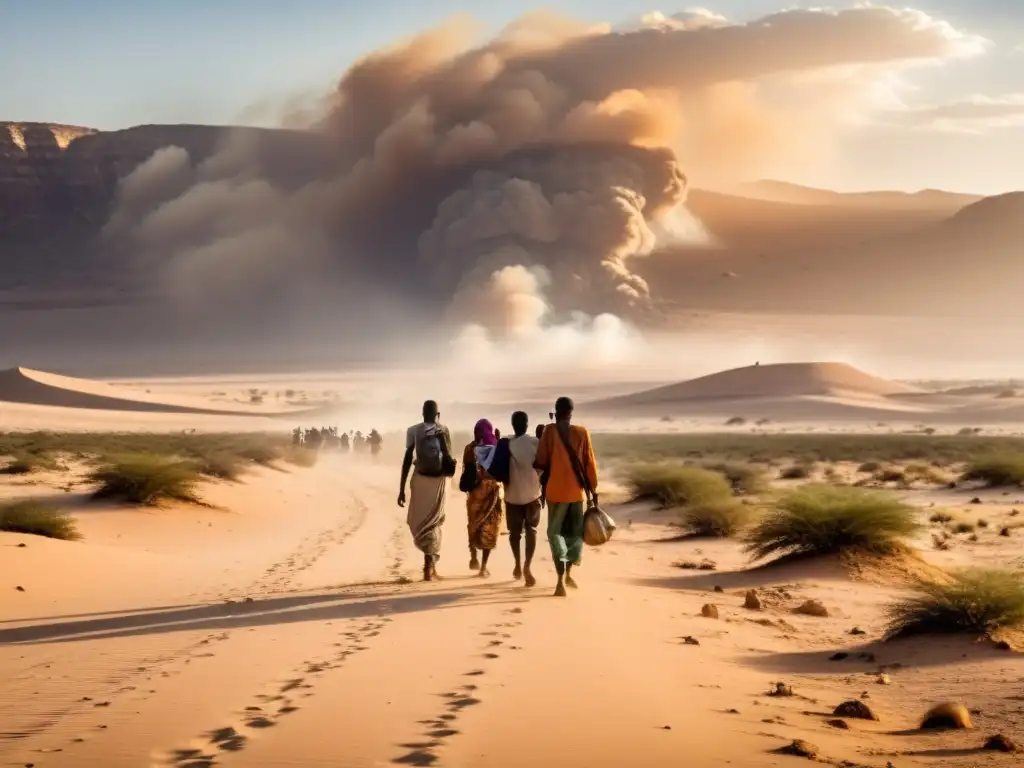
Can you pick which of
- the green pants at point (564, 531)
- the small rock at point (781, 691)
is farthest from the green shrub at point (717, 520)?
the small rock at point (781, 691)

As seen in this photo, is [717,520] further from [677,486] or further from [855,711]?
[855,711]

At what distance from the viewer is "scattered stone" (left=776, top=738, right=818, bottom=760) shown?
20.5ft

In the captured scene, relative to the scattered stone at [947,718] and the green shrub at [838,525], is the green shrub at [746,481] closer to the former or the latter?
the green shrub at [838,525]

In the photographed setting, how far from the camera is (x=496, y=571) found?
13.3 m

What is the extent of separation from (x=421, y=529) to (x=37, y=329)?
13363 cm

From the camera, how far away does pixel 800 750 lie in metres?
6.26

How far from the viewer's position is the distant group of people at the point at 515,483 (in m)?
10.9

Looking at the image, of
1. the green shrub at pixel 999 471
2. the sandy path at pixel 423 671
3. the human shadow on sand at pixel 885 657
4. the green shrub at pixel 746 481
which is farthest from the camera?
the green shrub at pixel 999 471

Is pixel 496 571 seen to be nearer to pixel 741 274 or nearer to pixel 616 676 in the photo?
pixel 616 676

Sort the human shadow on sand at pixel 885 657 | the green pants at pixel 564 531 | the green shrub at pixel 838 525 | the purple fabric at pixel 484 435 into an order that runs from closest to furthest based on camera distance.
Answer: the human shadow on sand at pixel 885 657 → the green pants at pixel 564 531 → the purple fabric at pixel 484 435 → the green shrub at pixel 838 525

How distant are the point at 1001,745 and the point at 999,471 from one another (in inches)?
910

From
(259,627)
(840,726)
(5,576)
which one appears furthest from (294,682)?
(5,576)

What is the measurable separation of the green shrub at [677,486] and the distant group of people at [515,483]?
391 inches

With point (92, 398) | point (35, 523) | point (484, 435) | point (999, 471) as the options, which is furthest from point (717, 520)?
point (92, 398)
